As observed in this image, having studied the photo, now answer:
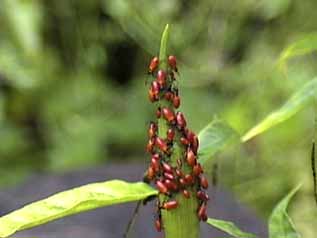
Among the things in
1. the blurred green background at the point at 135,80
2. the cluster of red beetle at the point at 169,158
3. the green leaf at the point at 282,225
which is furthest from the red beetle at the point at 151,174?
the blurred green background at the point at 135,80

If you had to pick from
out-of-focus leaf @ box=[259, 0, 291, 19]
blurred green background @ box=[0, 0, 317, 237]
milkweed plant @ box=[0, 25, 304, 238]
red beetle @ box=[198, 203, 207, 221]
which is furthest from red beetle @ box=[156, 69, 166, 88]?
out-of-focus leaf @ box=[259, 0, 291, 19]

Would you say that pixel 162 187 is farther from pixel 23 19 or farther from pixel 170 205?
pixel 23 19

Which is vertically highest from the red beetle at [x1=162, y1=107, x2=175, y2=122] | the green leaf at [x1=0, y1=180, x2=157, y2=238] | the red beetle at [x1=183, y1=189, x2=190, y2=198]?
the red beetle at [x1=162, y1=107, x2=175, y2=122]

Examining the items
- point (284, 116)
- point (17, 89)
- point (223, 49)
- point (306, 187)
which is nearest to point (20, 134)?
point (17, 89)

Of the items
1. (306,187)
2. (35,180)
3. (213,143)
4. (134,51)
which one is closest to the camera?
(213,143)

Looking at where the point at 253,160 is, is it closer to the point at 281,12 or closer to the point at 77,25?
the point at 281,12

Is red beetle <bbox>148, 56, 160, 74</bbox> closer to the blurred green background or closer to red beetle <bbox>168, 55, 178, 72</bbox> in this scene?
red beetle <bbox>168, 55, 178, 72</bbox>

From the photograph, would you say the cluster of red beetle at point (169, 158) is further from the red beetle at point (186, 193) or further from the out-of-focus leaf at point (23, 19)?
the out-of-focus leaf at point (23, 19)
